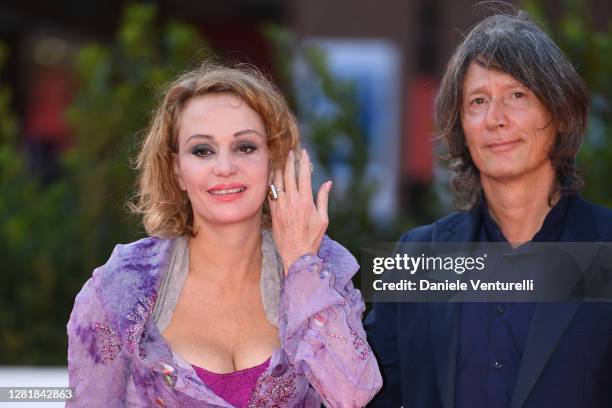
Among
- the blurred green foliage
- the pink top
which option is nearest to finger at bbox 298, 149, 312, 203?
the pink top

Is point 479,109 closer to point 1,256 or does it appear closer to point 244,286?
point 244,286

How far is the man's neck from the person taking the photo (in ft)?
10.3

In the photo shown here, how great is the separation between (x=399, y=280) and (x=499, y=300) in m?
0.38

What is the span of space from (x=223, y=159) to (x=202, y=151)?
95 mm

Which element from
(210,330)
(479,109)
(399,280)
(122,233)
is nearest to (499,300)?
(399,280)

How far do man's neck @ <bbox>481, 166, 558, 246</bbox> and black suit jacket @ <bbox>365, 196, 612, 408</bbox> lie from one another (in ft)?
0.30

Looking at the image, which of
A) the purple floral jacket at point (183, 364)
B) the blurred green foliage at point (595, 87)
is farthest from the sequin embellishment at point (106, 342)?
the blurred green foliage at point (595, 87)

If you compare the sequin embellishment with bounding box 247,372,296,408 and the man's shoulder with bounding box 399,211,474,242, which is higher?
the man's shoulder with bounding box 399,211,474,242

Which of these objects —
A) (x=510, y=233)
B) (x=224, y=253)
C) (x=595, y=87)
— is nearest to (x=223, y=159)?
(x=224, y=253)

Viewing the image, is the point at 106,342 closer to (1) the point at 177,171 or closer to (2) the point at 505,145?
(1) the point at 177,171

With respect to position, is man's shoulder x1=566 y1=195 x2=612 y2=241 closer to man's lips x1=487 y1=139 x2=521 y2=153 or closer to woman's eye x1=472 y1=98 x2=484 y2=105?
man's lips x1=487 y1=139 x2=521 y2=153

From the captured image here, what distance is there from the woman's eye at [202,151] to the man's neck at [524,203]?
98 cm

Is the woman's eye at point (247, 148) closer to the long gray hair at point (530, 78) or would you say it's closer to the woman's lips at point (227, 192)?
the woman's lips at point (227, 192)

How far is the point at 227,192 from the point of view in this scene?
2.88 meters
